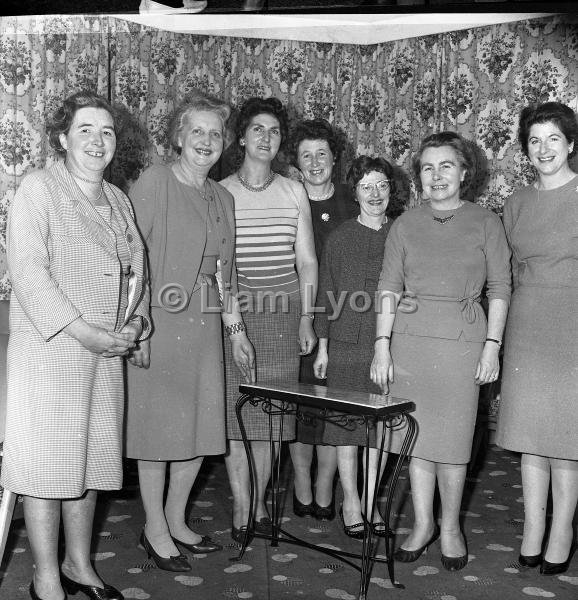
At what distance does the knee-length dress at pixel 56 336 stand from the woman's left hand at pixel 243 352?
2.07 feet

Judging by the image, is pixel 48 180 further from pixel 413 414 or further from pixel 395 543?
pixel 395 543

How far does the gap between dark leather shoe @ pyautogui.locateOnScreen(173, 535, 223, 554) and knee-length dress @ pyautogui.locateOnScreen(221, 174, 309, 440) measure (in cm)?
36

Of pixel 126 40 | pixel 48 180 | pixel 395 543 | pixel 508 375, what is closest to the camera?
pixel 48 180

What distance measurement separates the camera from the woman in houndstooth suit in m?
2.21

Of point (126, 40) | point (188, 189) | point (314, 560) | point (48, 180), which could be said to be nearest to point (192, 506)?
point (314, 560)

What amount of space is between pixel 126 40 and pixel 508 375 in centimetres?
289

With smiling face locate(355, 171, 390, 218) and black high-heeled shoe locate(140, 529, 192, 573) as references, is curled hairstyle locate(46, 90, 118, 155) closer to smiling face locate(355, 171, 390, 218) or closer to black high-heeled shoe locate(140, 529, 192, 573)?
smiling face locate(355, 171, 390, 218)

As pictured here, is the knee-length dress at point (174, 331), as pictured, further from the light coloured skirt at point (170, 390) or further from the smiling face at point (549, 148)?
the smiling face at point (549, 148)

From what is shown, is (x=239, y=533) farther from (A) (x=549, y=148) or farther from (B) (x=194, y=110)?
(A) (x=549, y=148)

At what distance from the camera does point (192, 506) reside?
336cm

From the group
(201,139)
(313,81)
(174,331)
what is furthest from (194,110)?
(313,81)

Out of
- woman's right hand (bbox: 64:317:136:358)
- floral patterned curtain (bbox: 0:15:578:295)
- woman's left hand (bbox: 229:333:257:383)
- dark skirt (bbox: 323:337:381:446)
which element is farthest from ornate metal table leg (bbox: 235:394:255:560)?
floral patterned curtain (bbox: 0:15:578:295)

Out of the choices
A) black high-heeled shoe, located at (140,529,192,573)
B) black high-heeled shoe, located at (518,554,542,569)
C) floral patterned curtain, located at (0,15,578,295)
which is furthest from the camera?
floral patterned curtain, located at (0,15,578,295)

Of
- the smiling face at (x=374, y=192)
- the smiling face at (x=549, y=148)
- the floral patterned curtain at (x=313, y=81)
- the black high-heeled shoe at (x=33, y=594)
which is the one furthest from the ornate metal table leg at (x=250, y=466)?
the floral patterned curtain at (x=313, y=81)
